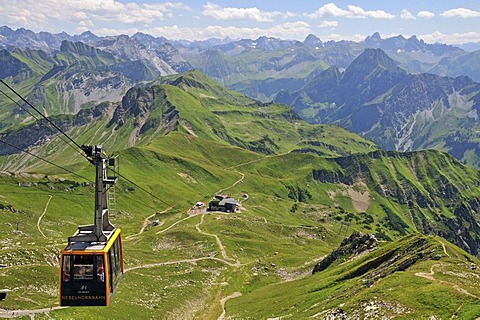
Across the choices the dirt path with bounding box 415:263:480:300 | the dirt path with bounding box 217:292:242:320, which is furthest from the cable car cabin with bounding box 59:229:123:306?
the dirt path with bounding box 217:292:242:320

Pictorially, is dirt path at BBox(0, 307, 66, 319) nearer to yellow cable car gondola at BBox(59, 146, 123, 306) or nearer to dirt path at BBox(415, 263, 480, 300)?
yellow cable car gondola at BBox(59, 146, 123, 306)

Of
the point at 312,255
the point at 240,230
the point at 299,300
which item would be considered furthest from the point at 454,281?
the point at 240,230

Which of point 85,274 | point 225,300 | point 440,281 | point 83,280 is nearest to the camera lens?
point 85,274

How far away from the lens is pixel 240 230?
179375 mm

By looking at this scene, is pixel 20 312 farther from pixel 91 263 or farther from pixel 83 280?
pixel 91 263

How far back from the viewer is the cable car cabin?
43.4 m

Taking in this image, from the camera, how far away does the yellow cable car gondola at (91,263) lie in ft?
142

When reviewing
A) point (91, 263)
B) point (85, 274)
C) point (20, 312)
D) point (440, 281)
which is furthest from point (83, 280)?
point (440, 281)

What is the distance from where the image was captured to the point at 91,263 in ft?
143

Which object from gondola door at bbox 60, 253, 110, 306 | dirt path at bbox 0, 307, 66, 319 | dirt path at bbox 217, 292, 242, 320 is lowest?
dirt path at bbox 217, 292, 242, 320

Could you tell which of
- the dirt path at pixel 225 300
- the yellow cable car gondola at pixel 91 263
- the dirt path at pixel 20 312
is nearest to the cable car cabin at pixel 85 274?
the yellow cable car gondola at pixel 91 263

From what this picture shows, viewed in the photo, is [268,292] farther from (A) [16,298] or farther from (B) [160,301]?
(A) [16,298]

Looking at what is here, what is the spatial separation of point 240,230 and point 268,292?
72243 millimetres

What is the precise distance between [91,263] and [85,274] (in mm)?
1354
